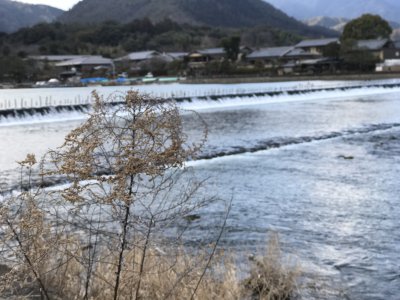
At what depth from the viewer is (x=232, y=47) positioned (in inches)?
2491

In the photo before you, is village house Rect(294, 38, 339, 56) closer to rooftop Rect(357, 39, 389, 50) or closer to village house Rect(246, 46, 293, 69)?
village house Rect(246, 46, 293, 69)

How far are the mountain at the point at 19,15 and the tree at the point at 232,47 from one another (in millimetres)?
99013

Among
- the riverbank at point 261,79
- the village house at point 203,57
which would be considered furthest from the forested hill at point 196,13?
the riverbank at point 261,79

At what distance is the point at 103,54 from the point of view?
276ft

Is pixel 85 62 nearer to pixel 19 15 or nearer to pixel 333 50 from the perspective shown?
pixel 333 50

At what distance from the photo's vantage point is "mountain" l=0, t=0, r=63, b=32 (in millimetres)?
154225

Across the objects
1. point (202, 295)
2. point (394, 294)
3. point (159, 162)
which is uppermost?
point (159, 162)

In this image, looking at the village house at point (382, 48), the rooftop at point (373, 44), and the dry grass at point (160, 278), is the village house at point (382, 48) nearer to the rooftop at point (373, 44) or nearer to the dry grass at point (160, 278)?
the rooftop at point (373, 44)

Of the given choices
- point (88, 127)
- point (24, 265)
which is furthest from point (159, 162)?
point (24, 265)

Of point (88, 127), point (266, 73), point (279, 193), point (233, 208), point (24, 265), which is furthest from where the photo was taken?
point (266, 73)

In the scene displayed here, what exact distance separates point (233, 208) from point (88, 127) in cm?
534

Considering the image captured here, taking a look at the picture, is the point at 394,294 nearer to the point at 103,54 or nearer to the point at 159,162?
the point at 159,162

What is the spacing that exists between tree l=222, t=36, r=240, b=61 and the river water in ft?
142

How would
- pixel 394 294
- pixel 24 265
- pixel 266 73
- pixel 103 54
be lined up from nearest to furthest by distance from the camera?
1. pixel 24 265
2. pixel 394 294
3. pixel 266 73
4. pixel 103 54
